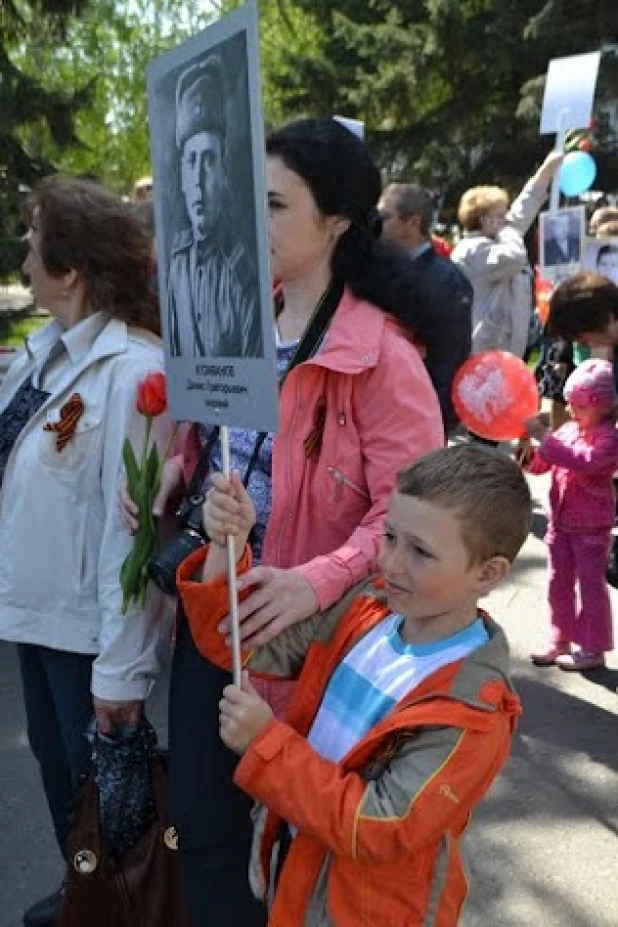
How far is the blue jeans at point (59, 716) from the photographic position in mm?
2438

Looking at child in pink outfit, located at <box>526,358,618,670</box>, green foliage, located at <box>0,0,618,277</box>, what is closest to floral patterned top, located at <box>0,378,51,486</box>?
child in pink outfit, located at <box>526,358,618,670</box>

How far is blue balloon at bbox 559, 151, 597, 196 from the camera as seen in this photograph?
389 inches

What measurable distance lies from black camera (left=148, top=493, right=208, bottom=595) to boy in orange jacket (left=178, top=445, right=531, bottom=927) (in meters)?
0.05

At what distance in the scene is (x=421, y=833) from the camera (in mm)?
1604

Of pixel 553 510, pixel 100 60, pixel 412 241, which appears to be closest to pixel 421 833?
pixel 553 510

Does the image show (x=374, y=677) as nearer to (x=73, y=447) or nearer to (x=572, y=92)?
(x=73, y=447)

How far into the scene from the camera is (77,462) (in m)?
2.33

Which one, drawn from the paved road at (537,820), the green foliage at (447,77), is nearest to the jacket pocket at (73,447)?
the paved road at (537,820)

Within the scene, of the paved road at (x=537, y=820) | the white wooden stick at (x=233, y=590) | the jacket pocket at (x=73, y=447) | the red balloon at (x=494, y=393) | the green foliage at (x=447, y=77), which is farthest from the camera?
the green foliage at (x=447, y=77)

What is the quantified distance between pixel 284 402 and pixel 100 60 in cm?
2763

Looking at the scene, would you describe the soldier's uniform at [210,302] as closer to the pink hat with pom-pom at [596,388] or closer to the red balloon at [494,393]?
the red balloon at [494,393]

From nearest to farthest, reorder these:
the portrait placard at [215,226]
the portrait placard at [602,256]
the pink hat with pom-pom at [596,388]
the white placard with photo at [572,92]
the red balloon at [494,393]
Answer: the portrait placard at [215,226], the red balloon at [494,393], the pink hat with pom-pom at [596,388], the portrait placard at [602,256], the white placard with photo at [572,92]

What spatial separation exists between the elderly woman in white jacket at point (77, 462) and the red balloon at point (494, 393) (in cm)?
128

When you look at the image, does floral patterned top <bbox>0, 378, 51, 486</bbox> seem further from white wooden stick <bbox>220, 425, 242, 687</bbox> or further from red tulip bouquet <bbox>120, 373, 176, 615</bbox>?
white wooden stick <bbox>220, 425, 242, 687</bbox>
